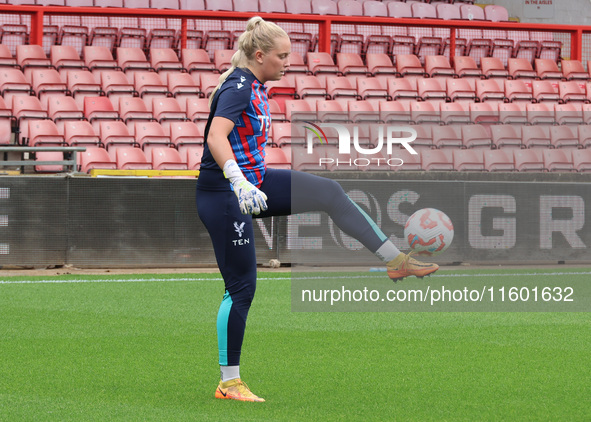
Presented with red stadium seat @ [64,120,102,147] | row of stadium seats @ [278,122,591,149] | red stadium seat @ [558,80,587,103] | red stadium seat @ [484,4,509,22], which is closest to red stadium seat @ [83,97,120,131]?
red stadium seat @ [64,120,102,147]

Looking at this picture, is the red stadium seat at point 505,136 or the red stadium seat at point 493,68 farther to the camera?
the red stadium seat at point 493,68

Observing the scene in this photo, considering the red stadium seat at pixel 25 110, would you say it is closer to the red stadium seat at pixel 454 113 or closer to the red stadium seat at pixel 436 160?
the red stadium seat at pixel 436 160

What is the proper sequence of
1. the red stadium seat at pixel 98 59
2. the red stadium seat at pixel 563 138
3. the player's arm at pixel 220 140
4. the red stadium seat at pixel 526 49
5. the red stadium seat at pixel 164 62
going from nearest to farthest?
the player's arm at pixel 220 140, the red stadium seat at pixel 563 138, the red stadium seat at pixel 98 59, the red stadium seat at pixel 164 62, the red stadium seat at pixel 526 49

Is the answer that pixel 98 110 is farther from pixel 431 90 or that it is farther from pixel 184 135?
pixel 431 90

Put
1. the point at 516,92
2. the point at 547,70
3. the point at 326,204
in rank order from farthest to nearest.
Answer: the point at 547,70 → the point at 516,92 → the point at 326,204

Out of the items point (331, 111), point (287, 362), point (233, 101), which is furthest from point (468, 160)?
point (233, 101)

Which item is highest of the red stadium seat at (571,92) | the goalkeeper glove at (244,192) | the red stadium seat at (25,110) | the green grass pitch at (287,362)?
the red stadium seat at (571,92)

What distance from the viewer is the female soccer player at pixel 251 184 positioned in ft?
13.8

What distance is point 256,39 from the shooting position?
4.27 meters

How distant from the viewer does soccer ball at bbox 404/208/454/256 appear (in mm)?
5745

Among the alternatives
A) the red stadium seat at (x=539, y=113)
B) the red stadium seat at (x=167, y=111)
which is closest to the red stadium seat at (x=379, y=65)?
the red stadium seat at (x=539, y=113)

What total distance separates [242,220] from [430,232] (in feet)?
6.74

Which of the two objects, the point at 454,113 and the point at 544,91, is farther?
the point at 544,91

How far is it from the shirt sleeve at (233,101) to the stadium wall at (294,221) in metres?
7.81
